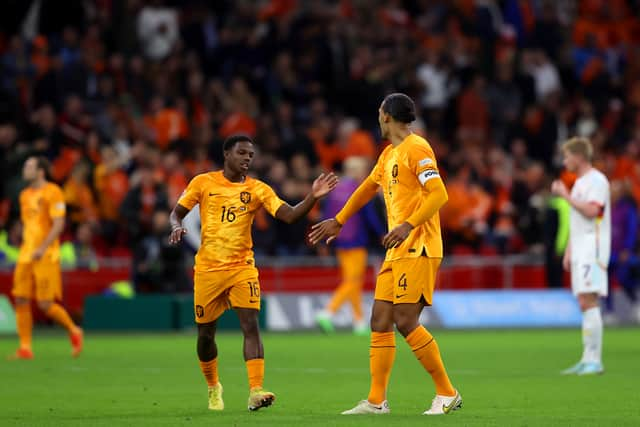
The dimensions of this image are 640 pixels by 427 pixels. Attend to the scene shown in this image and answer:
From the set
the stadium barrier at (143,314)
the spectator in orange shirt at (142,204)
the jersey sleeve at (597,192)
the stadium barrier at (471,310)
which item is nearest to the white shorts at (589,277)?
the jersey sleeve at (597,192)

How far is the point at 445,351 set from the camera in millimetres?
18797

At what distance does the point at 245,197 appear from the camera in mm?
11648

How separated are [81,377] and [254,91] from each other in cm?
1508

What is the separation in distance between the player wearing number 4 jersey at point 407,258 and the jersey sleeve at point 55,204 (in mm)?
7199

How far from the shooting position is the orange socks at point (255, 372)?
1117 centimetres

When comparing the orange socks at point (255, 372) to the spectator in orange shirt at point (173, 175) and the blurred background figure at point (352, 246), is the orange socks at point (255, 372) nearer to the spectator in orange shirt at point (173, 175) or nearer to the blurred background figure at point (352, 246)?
the blurred background figure at point (352, 246)

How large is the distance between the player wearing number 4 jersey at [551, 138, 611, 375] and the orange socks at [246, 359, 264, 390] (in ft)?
16.5

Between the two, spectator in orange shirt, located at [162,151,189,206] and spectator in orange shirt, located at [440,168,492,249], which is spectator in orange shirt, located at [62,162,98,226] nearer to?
spectator in orange shirt, located at [162,151,189,206]

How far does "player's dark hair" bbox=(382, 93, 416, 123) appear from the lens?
11.0 metres

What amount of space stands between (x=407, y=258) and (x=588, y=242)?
4990 mm

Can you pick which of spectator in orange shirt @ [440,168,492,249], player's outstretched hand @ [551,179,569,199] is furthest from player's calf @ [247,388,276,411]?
spectator in orange shirt @ [440,168,492,249]

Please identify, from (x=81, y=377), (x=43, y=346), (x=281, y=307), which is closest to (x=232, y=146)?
(x=81, y=377)

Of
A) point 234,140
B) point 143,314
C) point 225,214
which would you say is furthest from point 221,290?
point 143,314

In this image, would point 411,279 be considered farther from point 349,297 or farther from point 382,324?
point 349,297
